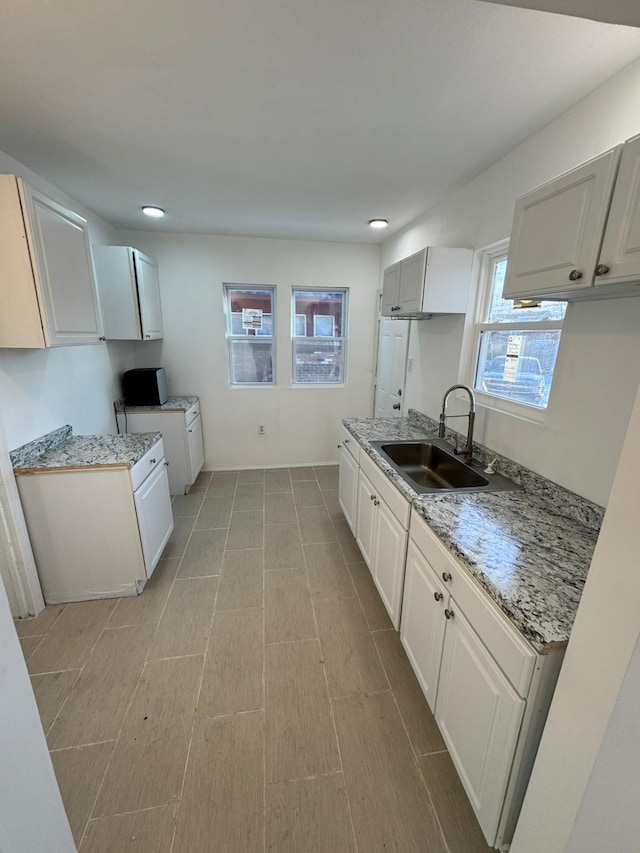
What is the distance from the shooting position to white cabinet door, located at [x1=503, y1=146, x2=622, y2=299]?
1012 mm

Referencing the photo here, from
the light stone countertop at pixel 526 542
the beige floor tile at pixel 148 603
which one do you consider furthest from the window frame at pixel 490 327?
the beige floor tile at pixel 148 603

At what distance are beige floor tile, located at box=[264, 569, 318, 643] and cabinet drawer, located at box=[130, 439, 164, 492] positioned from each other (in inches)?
41.0

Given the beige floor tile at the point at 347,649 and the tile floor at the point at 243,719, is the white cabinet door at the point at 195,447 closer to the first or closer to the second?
the tile floor at the point at 243,719

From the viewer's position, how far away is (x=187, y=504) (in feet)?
10.7

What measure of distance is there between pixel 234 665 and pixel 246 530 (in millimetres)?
1201

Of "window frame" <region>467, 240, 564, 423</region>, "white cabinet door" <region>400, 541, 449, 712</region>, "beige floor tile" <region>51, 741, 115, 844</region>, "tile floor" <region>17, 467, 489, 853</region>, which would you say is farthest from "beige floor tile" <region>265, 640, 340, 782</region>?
"window frame" <region>467, 240, 564, 423</region>

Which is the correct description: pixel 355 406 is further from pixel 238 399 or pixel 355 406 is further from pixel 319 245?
pixel 319 245

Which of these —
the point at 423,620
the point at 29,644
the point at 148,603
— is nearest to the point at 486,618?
the point at 423,620

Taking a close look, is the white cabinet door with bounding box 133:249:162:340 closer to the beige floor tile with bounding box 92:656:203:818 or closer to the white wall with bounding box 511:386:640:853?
the beige floor tile with bounding box 92:656:203:818

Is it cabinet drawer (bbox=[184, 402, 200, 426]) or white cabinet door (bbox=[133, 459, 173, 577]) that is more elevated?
cabinet drawer (bbox=[184, 402, 200, 426])

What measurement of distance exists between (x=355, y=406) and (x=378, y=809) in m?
3.34

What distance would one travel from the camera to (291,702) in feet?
5.01

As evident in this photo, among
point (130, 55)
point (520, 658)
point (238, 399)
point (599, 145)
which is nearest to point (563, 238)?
point (599, 145)

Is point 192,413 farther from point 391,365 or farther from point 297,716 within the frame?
point 297,716
